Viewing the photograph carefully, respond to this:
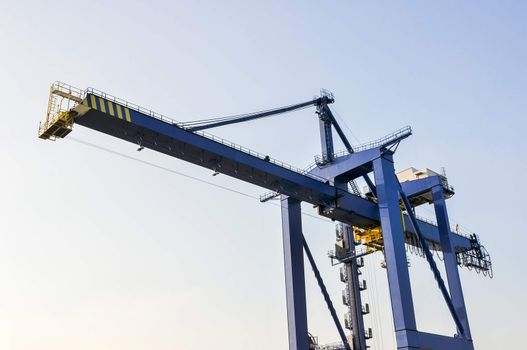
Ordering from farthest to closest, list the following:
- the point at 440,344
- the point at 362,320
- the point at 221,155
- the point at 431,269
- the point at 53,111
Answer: the point at 362,320, the point at 431,269, the point at 440,344, the point at 221,155, the point at 53,111

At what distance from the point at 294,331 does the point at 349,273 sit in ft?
33.1

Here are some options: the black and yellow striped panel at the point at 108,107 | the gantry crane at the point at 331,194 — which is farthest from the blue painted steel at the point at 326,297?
the black and yellow striped panel at the point at 108,107

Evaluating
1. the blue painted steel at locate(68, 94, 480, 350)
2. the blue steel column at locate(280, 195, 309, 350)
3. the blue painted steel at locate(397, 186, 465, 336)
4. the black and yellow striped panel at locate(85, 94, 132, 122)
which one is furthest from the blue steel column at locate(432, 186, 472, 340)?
the black and yellow striped panel at locate(85, 94, 132, 122)

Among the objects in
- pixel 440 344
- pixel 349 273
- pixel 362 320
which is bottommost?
pixel 440 344

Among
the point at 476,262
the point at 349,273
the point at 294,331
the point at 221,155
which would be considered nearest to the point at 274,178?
the point at 221,155

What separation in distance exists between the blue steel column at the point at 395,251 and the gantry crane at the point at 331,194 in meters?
0.04

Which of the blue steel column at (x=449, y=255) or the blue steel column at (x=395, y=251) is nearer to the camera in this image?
the blue steel column at (x=395, y=251)

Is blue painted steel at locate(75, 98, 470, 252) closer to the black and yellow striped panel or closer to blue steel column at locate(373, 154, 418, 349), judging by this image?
the black and yellow striped panel

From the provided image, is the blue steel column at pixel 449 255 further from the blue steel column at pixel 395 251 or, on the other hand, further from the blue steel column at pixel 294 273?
the blue steel column at pixel 294 273

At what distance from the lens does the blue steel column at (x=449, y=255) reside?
90.3 feet

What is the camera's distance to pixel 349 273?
33375 mm

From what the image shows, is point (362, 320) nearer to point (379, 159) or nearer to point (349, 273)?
point (349, 273)

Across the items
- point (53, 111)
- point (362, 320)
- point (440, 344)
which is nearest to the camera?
point (53, 111)

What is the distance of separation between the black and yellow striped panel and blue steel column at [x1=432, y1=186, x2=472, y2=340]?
17070 millimetres
